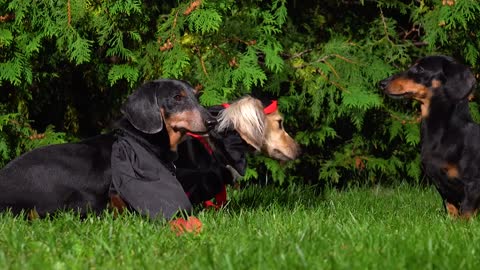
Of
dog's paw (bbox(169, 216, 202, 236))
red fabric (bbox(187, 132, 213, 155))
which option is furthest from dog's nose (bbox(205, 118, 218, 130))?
dog's paw (bbox(169, 216, 202, 236))

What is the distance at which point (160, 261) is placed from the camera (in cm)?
335

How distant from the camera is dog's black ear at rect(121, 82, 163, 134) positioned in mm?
4605

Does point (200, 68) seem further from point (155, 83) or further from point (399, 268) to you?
point (399, 268)

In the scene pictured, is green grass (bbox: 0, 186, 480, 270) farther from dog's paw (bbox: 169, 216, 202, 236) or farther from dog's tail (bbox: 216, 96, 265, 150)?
dog's tail (bbox: 216, 96, 265, 150)

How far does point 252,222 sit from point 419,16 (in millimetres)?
3417

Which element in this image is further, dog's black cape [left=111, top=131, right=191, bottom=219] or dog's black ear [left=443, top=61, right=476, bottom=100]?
dog's black ear [left=443, top=61, right=476, bottom=100]

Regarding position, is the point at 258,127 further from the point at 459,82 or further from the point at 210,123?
the point at 459,82

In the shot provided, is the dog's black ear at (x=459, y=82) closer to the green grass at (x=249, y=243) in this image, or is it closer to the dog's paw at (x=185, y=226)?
the green grass at (x=249, y=243)

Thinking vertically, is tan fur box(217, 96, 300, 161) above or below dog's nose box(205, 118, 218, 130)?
below

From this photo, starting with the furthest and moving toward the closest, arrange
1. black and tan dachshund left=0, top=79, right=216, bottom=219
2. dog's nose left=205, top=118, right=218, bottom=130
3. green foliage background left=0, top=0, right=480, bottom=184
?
green foliage background left=0, top=0, right=480, bottom=184 → dog's nose left=205, top=118, right=218, bottom=130 → black and tan dachshund left=0, top=79, right=216, bottom=219

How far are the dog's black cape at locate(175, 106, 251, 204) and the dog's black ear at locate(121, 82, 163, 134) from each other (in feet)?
1.40

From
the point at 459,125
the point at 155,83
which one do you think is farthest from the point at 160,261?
the point at 459,125

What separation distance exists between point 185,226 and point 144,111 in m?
0.85

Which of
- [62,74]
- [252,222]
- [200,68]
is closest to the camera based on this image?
[252,222]
